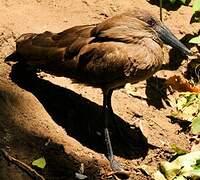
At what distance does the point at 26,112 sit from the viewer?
15.7ft

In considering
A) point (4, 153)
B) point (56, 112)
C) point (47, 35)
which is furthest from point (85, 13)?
point (4, 153)

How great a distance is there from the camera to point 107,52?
4.58 metres

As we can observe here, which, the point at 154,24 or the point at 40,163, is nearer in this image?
the point at 40,163

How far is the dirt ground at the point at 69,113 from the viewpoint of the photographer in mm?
4508

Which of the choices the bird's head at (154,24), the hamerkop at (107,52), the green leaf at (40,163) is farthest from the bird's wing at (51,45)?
the green leaf at (40,163)

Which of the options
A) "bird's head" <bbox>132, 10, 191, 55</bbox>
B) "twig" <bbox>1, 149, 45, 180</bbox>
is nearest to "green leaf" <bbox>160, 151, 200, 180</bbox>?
"bird's head" <bbox>132, 10, 191, 55</bbox>

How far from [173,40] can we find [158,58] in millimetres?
282

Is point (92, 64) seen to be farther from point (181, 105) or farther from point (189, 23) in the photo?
point (189, 23)

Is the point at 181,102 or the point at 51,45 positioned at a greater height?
the point at 51,45

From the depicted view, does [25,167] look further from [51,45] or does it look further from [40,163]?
[51,45]

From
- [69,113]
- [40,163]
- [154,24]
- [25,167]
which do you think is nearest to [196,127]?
Result: [154,24]

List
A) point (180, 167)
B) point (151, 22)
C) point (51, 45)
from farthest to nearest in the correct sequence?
point (51, 45), point (151, 22), point (180, 167)

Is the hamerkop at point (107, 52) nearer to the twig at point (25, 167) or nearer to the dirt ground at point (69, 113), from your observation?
the dirt ground at point (69, 113)

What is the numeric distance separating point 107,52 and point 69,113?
2.34 feet
